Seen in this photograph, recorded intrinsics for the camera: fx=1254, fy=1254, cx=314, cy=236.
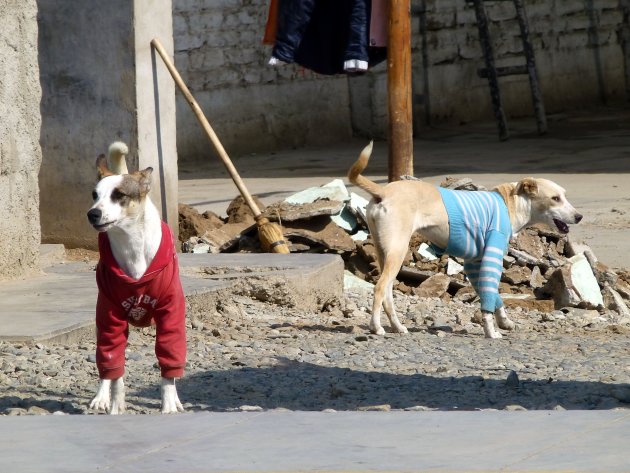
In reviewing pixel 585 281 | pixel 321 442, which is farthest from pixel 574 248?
pixel 321 442

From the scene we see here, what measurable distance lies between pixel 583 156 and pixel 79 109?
844 cm

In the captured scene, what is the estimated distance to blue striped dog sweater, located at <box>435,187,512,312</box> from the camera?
775cm

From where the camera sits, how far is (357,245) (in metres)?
9.82

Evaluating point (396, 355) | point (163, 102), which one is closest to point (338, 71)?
point (163, 102)

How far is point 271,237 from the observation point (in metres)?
9.54

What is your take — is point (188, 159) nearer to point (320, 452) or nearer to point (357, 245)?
point (357, 245)

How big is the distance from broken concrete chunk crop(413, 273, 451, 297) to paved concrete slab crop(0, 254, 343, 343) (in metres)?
0.74

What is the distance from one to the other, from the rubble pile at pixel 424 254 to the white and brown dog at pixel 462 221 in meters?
1.01

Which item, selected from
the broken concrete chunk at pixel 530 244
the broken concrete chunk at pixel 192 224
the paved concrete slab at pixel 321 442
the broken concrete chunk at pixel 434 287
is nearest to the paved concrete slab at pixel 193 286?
the broken concrete chunk at pixel 434 287

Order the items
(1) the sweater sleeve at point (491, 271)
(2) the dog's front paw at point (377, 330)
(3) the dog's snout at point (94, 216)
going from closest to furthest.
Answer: (3) the dog's snout at point (94, 216) < (2) the dog's front paw at point (377, 330) < (1) the sweater sleeve at point (491, 271)

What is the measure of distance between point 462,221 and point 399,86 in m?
2.95

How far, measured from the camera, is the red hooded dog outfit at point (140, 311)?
5227 millimetres

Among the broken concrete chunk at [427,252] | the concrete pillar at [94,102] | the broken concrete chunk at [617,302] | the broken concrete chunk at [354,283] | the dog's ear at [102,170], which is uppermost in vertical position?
the concrete pillar at [94,102]

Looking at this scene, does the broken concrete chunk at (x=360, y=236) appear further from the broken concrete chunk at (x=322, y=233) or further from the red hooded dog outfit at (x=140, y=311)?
the red hooded dog outfit at (x=140, y=311)
